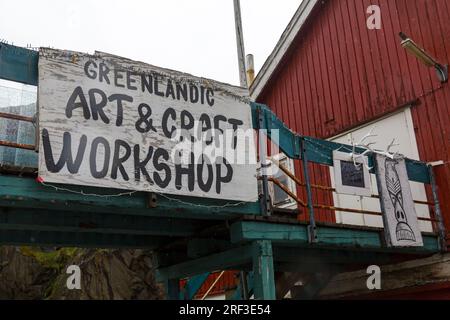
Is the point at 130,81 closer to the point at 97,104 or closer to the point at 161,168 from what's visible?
the point at 97,104

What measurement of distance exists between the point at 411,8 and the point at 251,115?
5.28 meters

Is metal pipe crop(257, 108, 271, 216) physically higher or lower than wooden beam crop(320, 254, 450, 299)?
higher

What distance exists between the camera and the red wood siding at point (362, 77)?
9.25 meters

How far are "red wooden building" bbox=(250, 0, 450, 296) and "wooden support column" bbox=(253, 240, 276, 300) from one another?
431cm

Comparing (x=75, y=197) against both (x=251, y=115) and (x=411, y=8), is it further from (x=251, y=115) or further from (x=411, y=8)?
(x=411, y=8)

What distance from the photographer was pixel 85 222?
19.9ft

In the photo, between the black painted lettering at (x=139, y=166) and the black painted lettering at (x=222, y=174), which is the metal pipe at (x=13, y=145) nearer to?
the black painted lettering at (x=139, y=166)

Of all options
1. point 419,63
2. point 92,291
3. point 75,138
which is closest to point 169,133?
point 75,138

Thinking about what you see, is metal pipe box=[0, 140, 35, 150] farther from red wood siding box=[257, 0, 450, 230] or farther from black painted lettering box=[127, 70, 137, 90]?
red wood siding box=[257, 0, 450, 230]

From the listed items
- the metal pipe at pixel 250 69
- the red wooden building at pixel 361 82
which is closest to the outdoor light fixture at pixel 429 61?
the red wooden building at pixel 361 82

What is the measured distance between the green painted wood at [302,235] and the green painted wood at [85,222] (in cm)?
102

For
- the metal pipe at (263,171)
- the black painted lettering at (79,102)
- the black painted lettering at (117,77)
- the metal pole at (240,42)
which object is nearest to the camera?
the black painted lettering at (79,102)

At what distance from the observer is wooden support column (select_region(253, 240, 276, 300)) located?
591 cm

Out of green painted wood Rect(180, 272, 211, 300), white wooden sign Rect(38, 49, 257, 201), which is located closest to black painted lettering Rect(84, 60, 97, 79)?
white wooden sign Rect(38, 49, 257, 201)
